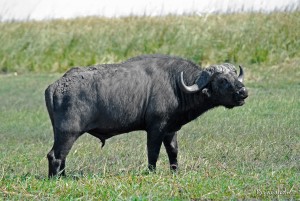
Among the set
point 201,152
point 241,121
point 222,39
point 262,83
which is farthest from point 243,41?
point 201,152

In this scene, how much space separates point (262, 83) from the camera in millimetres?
20031

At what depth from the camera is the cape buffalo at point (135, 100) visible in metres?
9.86

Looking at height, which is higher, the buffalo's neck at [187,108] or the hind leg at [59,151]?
the buffalo's neck at [187,108]

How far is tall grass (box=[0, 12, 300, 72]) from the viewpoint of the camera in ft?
83.3

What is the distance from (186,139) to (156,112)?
9.17 feet

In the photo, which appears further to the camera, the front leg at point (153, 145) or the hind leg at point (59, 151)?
the front leg at point (153, 145)

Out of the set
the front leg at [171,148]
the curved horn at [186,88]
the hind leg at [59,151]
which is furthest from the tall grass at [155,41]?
the hind leg at [59,151]

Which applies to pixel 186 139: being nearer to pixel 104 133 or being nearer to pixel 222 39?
pixel 104 133

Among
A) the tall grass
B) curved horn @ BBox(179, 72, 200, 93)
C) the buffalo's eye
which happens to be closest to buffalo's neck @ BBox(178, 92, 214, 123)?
curved horn @ BBox(179, 72, 200, 93)

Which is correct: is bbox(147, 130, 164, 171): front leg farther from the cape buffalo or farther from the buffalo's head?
the buffalo's head

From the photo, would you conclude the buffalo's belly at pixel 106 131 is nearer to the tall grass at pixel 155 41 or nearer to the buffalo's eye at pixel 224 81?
the buffalo's eye at pixel 224 81

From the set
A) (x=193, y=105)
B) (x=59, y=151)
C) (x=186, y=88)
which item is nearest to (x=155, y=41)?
(x=193, y=105)

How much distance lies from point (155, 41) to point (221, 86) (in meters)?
17.0

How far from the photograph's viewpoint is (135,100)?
1005 centimetres
